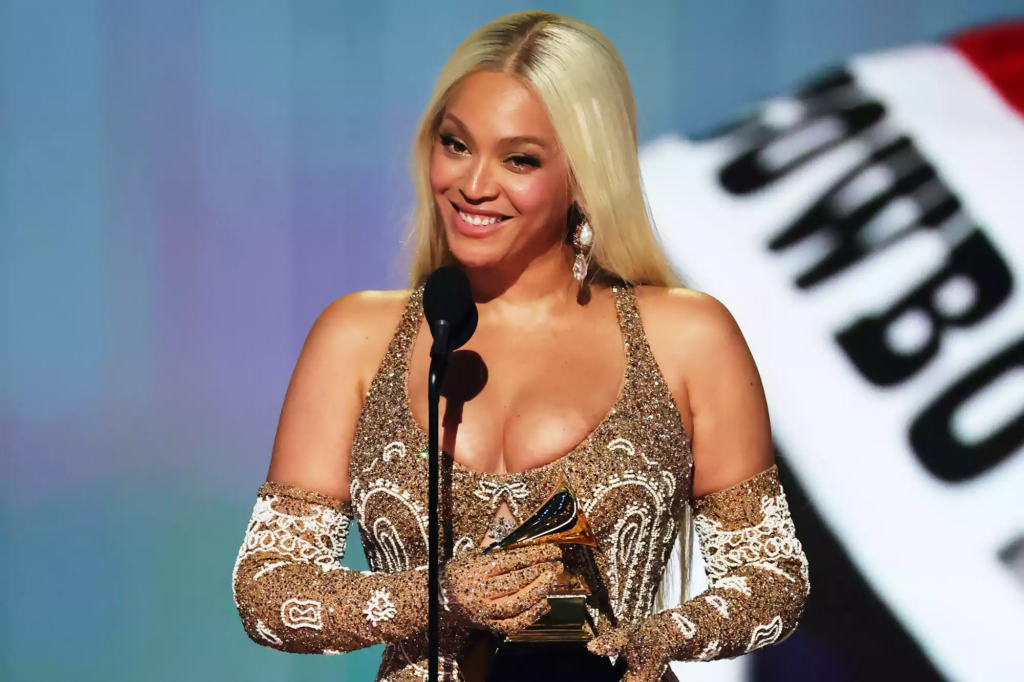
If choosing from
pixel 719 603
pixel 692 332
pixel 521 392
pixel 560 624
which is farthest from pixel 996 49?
pixel 560 624

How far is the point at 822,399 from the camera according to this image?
9.00 feet

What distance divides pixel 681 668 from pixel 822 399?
0.66 m

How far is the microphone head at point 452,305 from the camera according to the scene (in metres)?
1.53

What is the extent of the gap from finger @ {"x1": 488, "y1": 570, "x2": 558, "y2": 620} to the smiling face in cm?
51

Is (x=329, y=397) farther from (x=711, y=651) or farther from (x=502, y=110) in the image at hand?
(x=711, y=651)

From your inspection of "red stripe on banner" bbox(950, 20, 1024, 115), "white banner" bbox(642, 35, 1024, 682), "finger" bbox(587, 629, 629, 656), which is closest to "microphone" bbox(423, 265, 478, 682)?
"finger" bbox(587, 629, 629, 656)

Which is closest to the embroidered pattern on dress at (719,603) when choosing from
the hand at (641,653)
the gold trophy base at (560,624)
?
the hand at (641,653)

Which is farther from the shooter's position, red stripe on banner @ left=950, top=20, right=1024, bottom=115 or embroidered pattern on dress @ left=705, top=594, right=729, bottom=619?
red stripe on banner @ left=950, top=20, right=1024, bottom=115

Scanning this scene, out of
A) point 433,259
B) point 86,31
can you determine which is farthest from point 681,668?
point 86,31

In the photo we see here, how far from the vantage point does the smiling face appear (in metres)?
1.86

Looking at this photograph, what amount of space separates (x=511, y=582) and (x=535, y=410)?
36 cm

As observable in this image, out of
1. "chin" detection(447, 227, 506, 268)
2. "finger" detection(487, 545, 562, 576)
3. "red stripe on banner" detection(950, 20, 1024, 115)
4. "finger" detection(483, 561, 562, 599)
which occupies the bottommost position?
"finger" detection(483, 561, 562, 599)

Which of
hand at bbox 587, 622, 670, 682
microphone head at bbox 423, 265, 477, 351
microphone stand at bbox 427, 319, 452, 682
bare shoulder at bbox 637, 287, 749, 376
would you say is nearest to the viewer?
microphone stand at bbox 427, 319, 452, 682

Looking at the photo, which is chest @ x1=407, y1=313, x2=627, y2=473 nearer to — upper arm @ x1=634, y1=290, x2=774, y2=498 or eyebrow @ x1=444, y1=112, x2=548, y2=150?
upper arm @ x1=634, y1=290, x2=774, y2=498
